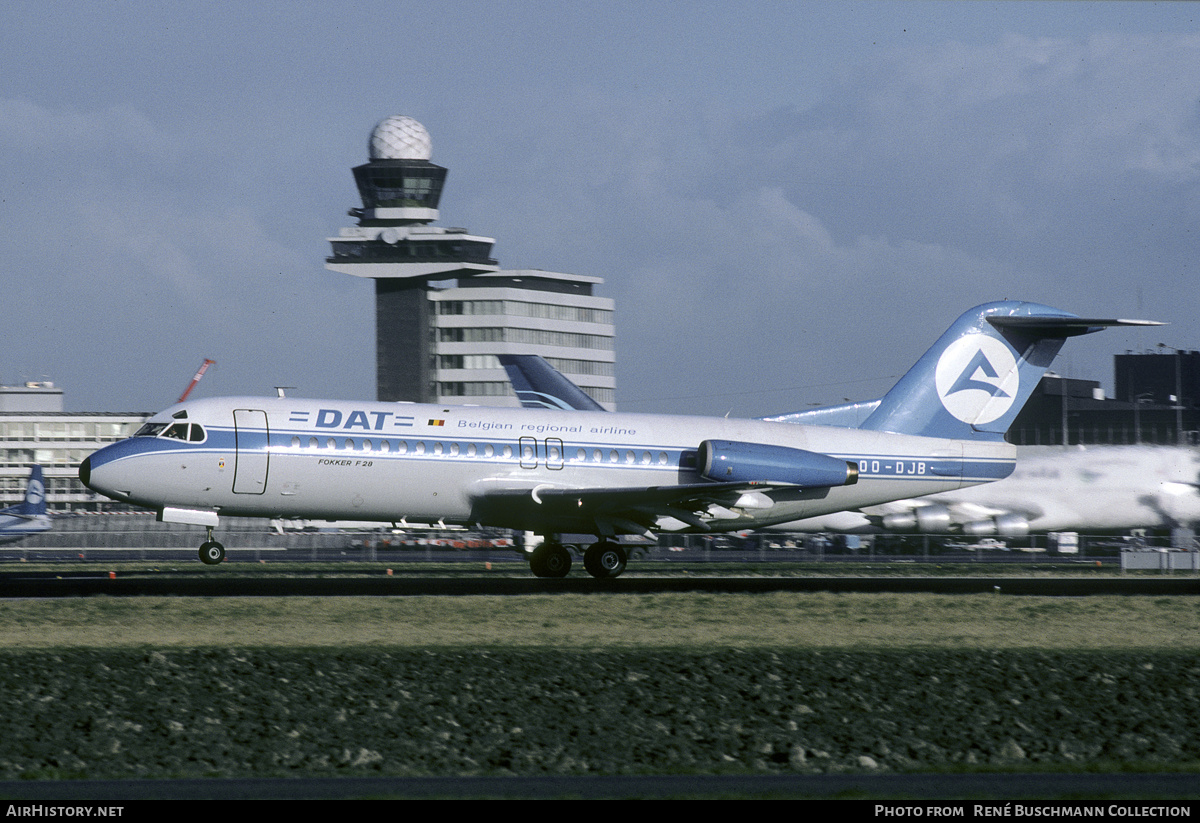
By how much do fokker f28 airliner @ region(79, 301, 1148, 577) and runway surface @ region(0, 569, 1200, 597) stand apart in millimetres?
1518

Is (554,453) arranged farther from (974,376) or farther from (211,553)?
(974,376)

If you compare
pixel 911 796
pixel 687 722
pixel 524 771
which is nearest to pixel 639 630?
pixel 687 722

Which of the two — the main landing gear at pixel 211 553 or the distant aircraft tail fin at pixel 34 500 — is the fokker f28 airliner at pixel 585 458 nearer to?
the main landing gear at pixel 211 553

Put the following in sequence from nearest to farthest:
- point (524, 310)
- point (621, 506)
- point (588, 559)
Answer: point (621, 506) → point (588, 559) → point (524, 310)

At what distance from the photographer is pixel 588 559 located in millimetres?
32781

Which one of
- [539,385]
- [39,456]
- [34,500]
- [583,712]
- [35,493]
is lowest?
[583,712]

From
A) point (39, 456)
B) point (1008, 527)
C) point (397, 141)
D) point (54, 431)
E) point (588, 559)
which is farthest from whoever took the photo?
point (54, 431)

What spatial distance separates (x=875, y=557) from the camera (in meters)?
53.9

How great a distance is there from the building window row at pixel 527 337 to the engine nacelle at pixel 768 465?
109 metres

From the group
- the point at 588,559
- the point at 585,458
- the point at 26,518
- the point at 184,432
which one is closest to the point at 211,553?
the point at 184,432

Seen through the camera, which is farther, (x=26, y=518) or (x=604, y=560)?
(x=26, y=518)

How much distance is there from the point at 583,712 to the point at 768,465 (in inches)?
689

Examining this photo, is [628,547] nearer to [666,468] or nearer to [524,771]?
[666,468]

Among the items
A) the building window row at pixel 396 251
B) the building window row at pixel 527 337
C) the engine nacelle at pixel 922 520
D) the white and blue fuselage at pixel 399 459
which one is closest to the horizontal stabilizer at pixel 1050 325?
the white and blue fuselage at pixel 399 459
